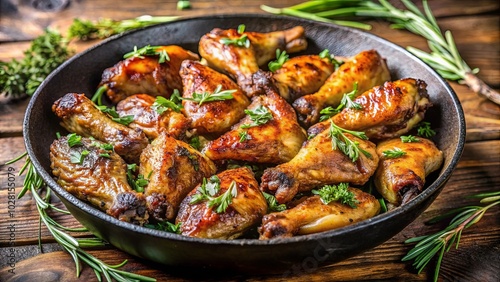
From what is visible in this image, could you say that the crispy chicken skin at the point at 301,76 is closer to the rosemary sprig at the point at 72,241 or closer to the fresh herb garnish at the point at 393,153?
the fresh herb garnish at the point at 393,153

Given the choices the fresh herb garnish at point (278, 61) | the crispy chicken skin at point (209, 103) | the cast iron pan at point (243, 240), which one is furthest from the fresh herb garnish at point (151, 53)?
the fresh herb garnish at point (278, 61)

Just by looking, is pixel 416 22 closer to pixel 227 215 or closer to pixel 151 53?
pixel 151 53

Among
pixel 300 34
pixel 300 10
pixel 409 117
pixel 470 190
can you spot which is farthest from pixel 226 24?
pixel 470 190

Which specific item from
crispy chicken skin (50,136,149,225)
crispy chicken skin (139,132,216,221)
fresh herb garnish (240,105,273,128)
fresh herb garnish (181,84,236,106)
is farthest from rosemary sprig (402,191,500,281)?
crispy chicken skin (50,136,149,225)

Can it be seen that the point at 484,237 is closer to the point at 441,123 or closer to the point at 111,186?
the point at 441,123

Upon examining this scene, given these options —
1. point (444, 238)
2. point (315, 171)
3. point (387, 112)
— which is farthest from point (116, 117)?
point (444, 238)
